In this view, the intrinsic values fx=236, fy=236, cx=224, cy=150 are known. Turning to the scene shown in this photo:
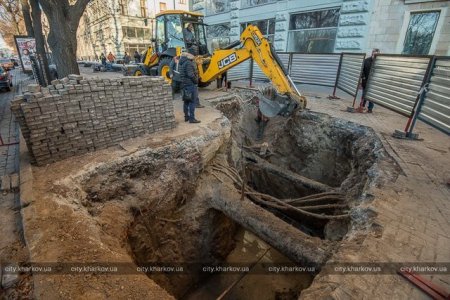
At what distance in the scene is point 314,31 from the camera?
1041cm

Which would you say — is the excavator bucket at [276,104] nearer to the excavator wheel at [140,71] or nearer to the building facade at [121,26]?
the excavator wheel at [140,71]

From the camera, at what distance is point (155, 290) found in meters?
2.19

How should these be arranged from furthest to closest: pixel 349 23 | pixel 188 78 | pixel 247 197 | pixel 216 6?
1. pixel 216 6
2. pixel 349 23
3. pixel 188 78
4. pixel 247 197

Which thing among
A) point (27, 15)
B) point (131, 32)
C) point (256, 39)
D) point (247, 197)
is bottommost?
point (247, 197)

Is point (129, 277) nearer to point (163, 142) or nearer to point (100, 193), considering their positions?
point (100, 193)

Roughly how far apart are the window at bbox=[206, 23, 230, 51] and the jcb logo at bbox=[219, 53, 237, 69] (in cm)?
812

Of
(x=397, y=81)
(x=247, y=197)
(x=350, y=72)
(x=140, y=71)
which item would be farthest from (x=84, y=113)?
(x=350, y=72)

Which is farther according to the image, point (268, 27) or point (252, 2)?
point (252, 2)

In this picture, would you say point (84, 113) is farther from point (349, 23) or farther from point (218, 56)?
point (349, 23)

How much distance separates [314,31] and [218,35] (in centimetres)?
661

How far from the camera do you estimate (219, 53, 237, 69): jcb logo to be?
270 inches

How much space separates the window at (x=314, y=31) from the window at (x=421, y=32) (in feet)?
8.43

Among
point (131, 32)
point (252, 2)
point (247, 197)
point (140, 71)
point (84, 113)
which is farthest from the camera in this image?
point (131, 32)

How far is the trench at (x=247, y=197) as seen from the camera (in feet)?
12.7
